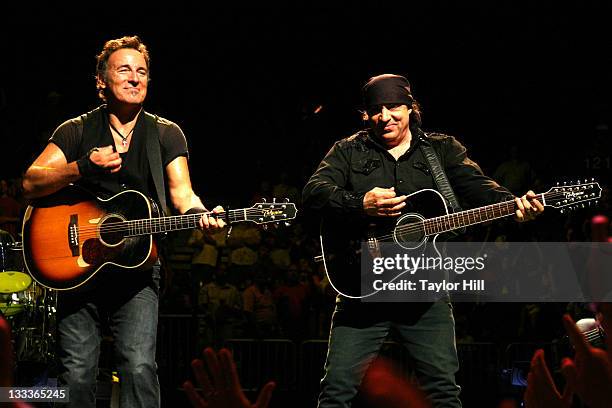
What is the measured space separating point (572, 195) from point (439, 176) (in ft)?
2.67

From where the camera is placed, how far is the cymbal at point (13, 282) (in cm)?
833

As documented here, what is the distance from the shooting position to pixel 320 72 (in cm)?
1653

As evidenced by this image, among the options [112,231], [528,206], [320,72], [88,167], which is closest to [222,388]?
[88,167]

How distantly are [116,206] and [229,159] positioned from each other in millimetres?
12428

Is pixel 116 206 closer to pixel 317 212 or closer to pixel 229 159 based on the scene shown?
pixel 317 212

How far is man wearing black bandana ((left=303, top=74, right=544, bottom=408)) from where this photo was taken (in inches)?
187

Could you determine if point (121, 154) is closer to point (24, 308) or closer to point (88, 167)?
point (88, 167)

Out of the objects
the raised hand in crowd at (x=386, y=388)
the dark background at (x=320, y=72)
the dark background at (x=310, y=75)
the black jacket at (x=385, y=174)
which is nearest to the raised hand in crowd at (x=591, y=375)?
the black jacket at (x=385, y=174)

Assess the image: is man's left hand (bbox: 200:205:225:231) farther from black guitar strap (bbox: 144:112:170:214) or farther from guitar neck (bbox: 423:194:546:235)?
guitar neck (bbox: 423:194:546:235)

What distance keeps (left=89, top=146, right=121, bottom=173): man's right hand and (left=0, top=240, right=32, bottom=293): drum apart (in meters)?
4.11

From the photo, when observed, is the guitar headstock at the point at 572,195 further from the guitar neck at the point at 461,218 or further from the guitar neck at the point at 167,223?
the guitar neck at the point at 167,223

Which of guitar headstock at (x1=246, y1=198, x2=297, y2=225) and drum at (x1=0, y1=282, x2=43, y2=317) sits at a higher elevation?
guitar headstock at (x1=246, y1=198, x2=297, y2=225)

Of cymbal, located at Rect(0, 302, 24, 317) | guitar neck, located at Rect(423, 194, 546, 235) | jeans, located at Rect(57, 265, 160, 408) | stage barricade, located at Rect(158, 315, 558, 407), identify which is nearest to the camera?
jeans, located at Rect(57, 265, 160, 408)

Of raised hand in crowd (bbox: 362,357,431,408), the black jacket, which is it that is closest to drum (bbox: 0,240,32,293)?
raised hand in crowd (bbox: 362,357,431,408)
